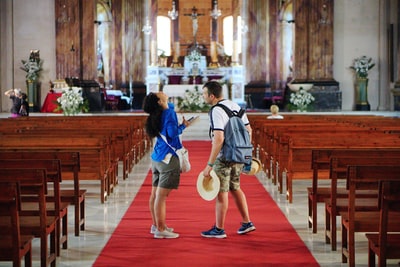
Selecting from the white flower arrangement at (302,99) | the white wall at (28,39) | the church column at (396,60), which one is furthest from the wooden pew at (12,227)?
the white wall at (28,39)

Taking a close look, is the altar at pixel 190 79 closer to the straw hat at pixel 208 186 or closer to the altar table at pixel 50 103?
the altar table at pixel 50 103

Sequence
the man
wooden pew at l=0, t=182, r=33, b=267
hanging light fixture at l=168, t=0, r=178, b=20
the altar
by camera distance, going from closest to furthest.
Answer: wooden pew at l=0, t=182, r=33, b=267 < the man < the altar < hanging light fixture at l=168, t=0, r=178, b=20

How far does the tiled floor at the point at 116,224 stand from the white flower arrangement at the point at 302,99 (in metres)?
15.3

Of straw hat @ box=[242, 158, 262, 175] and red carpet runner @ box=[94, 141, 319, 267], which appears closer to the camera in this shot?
red carpet runner @ box=[94, 141, 319, 267]

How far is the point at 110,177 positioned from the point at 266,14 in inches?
1058

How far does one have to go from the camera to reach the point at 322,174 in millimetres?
10234

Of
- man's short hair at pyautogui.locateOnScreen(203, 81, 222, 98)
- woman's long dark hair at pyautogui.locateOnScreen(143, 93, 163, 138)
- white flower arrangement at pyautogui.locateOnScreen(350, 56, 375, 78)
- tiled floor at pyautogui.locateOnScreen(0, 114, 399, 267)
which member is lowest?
tiled floor at pyautogui.locateOnScreen(0, 114, 399, 267)

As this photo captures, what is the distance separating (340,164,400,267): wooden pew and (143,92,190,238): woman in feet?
5.81

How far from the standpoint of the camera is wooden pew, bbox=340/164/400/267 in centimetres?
588

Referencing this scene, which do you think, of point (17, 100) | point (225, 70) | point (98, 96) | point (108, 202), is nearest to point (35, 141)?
point (108, 202)

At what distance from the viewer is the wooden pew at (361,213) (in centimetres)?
588

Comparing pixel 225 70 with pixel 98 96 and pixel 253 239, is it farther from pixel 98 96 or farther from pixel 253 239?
pixel 253 239

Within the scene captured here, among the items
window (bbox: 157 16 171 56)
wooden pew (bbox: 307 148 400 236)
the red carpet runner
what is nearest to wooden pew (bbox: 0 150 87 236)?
the red carpet runner

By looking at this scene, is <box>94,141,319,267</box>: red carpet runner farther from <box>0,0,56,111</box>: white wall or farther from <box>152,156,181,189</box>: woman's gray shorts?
<box>0,0,56,111</box>: white wall
